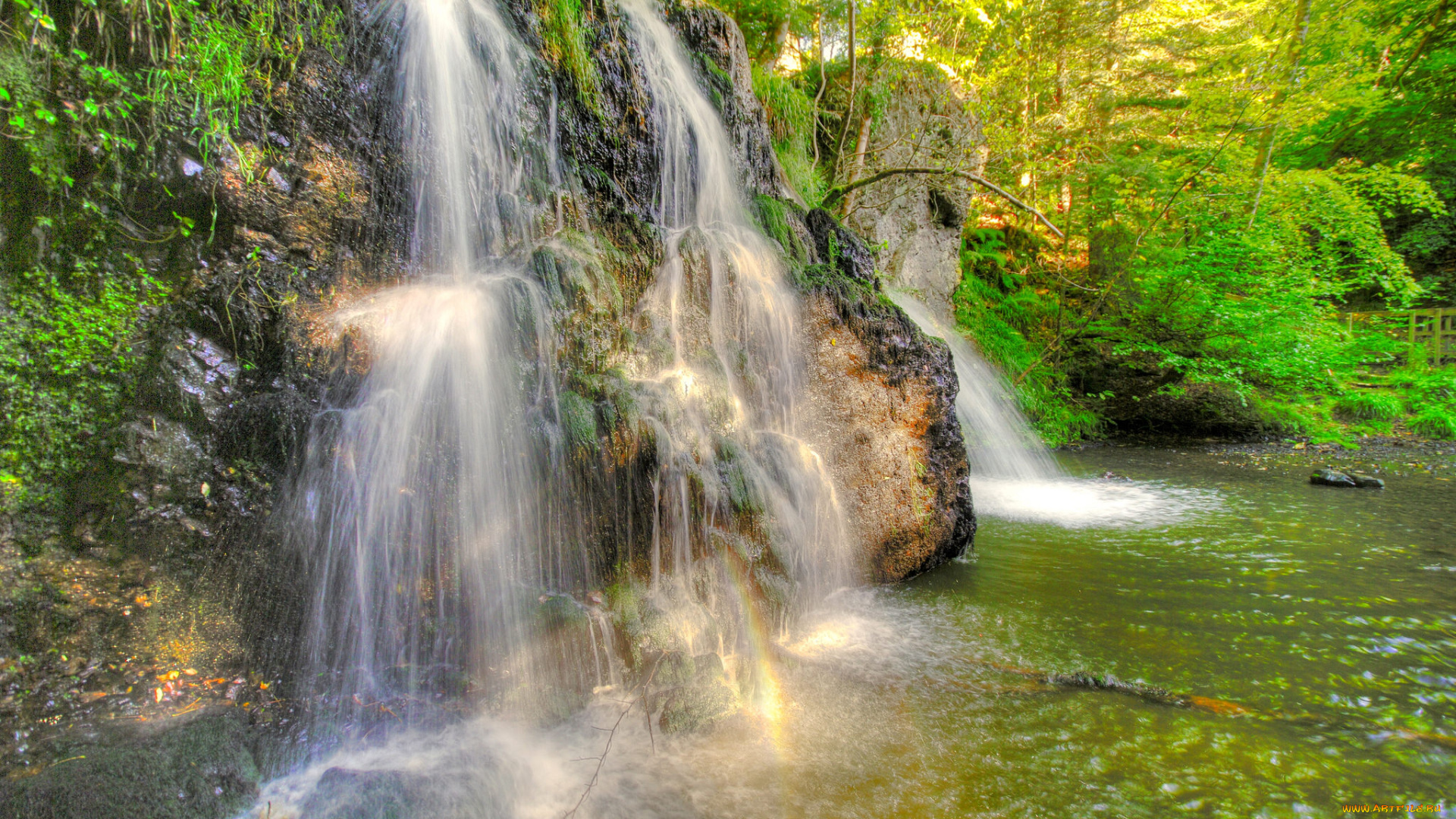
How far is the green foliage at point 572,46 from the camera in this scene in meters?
4.66

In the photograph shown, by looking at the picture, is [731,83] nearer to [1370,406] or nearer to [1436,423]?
[1370,406]

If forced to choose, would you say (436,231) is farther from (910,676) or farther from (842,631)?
(910,676)

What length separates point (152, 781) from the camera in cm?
224

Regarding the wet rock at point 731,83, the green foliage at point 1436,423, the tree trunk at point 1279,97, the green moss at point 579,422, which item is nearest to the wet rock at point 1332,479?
the tree trunk at point 1279,97

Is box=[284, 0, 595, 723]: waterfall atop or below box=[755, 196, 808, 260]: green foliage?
below

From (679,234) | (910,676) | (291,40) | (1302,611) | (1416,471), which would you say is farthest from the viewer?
(1416,471)

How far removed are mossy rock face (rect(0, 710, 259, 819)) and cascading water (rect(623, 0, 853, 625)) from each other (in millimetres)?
2012

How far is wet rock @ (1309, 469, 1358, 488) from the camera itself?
23.8ft

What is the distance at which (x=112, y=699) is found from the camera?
2541 mm

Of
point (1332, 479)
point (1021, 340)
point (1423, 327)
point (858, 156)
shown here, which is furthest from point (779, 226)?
point (1423, 327)

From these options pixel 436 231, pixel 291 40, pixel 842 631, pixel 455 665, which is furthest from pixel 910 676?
pixel 291 40

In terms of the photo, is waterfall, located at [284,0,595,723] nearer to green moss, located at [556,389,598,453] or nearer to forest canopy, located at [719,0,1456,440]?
green moss, located at [556,389,598,453]

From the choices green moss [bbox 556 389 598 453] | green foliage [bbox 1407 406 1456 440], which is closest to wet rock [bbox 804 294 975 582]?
green moss [bbox 556 389 598 453]

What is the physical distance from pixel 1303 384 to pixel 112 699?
15.2m
